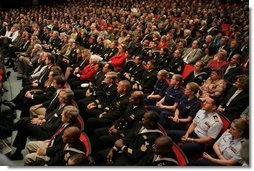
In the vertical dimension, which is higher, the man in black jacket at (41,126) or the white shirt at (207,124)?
the white shirt at (207,124)

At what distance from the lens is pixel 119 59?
5754 mm

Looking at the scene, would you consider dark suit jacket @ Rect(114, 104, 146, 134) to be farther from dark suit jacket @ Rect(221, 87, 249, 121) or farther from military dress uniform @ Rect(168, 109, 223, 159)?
dark suit jacket @ Rect(221, 87, 249, 121)

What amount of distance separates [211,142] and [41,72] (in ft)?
9.43

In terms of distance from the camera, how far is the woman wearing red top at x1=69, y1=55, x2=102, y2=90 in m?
4.88


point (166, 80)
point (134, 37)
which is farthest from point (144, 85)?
point (134, 37)

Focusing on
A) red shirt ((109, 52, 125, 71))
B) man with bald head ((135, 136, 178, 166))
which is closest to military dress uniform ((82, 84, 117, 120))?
man with bald head ((135, 136, 178, 166))

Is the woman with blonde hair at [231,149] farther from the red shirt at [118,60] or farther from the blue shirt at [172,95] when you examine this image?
the red shirt at [118,60]

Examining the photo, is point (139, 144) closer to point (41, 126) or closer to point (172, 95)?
point (41, 126)

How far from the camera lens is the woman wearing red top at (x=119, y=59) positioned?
18.6 feet

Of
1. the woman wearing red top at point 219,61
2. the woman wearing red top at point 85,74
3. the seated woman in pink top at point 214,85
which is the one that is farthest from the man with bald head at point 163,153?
the woman wearing red top at point 85,74

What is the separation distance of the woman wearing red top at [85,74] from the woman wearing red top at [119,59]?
0.57 m

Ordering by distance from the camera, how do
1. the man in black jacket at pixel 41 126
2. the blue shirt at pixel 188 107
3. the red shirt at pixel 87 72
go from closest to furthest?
the man in black jacket at pixel 41 126
the blue shirt at pixel 188 107
the red shirt at pixel 87 72

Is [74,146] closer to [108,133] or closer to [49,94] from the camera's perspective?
[108,133]

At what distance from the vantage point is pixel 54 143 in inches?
107
